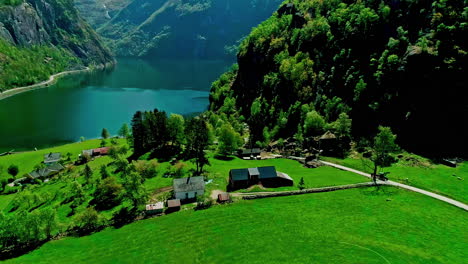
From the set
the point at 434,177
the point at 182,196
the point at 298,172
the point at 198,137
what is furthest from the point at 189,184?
the point at 434,177

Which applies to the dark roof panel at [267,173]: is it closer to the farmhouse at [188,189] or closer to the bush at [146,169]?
the farmhouse at [188,189]

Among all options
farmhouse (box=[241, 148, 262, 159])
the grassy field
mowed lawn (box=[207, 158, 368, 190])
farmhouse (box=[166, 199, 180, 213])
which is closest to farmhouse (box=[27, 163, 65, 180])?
mowed lawn (box=[207, 158, 368, 190])

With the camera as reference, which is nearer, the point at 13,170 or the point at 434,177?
the point at 434,177

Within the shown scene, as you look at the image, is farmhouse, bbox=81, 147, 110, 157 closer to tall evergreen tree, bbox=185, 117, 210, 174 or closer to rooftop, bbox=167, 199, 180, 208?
tall evergreen tree, bbox=185, 117, 210, 174

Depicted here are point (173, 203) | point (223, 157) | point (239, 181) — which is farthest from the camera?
point (223, 157)

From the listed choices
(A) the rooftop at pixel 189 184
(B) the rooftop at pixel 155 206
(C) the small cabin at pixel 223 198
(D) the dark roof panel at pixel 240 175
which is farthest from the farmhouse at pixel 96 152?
(C) the small cabin at pixel 223 198

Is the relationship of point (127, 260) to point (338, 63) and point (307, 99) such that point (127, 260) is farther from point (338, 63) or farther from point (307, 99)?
point (338, 63)

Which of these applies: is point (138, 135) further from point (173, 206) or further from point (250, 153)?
point (173, 206)
